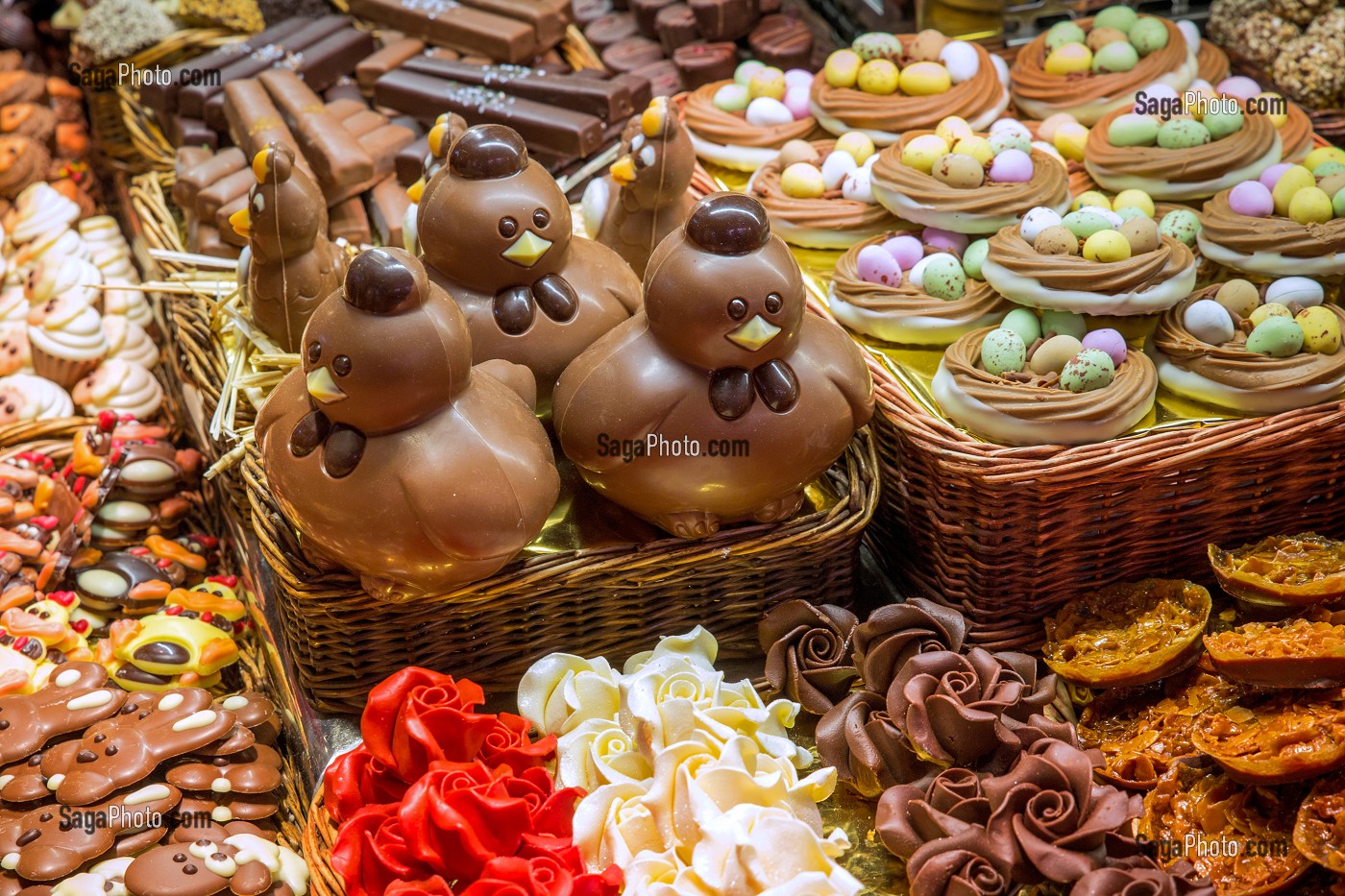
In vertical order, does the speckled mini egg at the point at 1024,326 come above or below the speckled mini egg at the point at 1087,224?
below

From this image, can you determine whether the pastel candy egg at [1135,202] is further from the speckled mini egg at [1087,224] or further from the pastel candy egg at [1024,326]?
the pastel candy egg at [1024,326]

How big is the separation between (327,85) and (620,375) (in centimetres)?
203

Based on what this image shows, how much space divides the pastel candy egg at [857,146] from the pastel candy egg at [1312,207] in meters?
0.86

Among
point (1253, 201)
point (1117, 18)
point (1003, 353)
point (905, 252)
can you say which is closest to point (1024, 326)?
point (1003, 353)

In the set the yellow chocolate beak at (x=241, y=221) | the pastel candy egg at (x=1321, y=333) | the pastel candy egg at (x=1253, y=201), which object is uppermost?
A: the yellow chocolate beak at (x=241, y=221)

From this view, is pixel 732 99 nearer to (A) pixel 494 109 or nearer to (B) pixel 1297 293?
(A) pixel 494 109

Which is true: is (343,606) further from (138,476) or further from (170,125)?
(170,125)

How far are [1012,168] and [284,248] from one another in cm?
138

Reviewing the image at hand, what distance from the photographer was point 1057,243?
7.14ft

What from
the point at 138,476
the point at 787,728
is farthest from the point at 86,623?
the point at 787,728

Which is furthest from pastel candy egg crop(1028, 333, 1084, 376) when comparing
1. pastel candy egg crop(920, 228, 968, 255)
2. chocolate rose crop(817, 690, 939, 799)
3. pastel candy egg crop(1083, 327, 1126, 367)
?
chocolate rose crop(817, 690, 939, 799)

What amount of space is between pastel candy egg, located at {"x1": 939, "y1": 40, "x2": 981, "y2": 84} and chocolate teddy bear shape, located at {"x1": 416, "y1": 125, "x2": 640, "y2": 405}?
121cm

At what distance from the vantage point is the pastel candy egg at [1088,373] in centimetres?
202

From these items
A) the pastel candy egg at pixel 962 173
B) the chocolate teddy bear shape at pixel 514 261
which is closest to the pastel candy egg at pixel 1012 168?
the pastel candy egg at pixel 962 173
